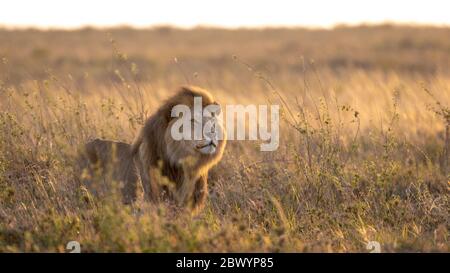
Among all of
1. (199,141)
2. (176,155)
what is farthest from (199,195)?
(199,141)

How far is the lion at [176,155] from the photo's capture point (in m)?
5.18

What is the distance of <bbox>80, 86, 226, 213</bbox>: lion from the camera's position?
17.0 ft

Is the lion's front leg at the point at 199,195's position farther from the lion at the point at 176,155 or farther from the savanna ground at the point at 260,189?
the savanna ground at the point at 260,189

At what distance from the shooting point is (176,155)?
5227 millimetres

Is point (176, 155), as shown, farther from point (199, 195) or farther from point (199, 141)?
point (199, 195)

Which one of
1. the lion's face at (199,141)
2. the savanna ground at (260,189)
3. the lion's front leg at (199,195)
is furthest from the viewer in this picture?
the lion's front leg at (199,195)

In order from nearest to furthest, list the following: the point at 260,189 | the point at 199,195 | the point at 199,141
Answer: the point at 199,141
the point at 199,195
the point at 260,189

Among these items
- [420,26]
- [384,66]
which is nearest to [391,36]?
[420,26]

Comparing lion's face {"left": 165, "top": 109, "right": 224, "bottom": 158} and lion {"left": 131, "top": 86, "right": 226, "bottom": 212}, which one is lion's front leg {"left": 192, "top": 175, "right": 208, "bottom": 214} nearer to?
lion {"left": 131, "top": 86, "right": 226, "bottom": 212}

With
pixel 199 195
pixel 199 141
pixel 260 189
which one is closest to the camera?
pixel 199 141

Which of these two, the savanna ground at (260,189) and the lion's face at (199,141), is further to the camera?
the lion's face at (199,141)

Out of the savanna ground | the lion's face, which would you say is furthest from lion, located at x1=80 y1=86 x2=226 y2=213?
the savanna ground

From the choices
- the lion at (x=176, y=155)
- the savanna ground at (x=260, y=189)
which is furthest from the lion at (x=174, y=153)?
the savanna ground at (x=260, y=189)

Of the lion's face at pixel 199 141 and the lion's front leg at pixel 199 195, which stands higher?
the lion's face at pixel 199 141
